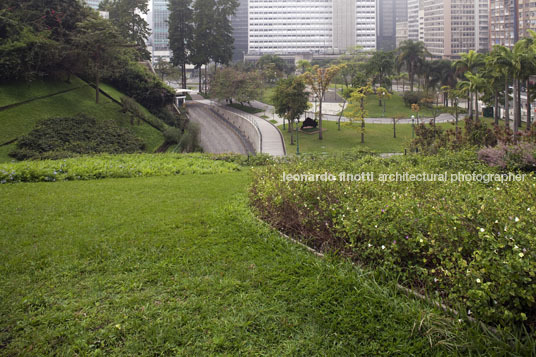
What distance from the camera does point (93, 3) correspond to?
8912 centimetres

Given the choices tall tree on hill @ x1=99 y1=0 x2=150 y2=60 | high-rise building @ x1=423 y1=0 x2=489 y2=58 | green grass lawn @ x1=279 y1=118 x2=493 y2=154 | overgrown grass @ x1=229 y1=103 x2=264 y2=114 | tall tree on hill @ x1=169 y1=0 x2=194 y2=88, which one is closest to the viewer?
green grass lawn @ x1=279 y1=118 x2=493 y2=154

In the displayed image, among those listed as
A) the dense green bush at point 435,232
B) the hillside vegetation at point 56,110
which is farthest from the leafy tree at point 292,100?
the dense green bush at point 435,232

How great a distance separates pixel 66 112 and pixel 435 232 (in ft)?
70.6

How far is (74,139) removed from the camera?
19312 millimetres

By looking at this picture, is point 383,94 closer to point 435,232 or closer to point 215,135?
point 215,135

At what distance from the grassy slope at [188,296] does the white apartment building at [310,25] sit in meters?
93.0

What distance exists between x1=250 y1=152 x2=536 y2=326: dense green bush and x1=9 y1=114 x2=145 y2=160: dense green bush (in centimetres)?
1372

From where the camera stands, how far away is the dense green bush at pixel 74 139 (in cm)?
1744

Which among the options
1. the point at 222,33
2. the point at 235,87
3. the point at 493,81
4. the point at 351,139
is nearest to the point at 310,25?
the point at 222,33

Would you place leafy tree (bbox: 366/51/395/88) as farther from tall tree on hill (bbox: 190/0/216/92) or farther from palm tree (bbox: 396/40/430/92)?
tall tree on hill (bbox: 190/0/216/92)

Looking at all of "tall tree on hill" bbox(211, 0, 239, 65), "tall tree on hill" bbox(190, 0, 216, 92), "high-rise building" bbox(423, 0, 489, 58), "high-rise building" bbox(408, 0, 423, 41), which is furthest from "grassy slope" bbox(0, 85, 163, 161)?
"high-rise building" bbox(408, 0, 423, 41)

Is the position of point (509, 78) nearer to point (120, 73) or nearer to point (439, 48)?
point (120, 73)

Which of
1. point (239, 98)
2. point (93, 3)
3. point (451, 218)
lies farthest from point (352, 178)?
point (93, 3)

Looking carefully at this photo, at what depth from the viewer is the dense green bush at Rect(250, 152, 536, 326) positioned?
2.92 meters
